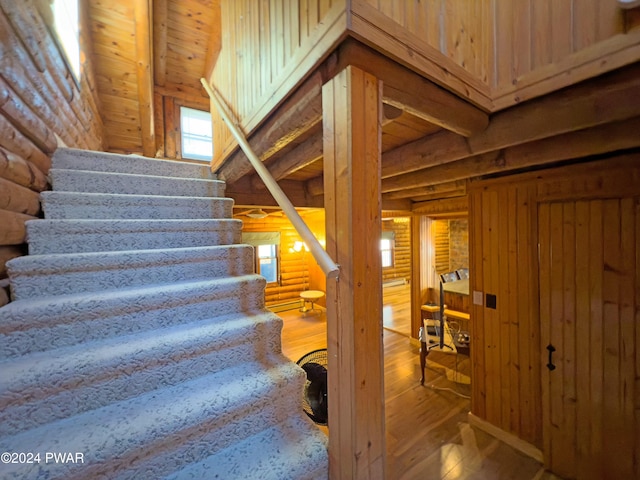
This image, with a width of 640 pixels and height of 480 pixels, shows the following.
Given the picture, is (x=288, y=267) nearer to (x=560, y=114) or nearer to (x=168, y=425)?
(x=168, y=425)

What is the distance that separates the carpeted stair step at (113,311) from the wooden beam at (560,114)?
5.48 feet

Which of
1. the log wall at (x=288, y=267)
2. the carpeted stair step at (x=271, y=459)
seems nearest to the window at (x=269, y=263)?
the log wall at (x=288, y=267)

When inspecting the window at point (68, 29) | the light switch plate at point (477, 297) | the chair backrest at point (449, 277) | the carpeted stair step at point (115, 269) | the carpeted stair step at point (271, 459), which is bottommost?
the chair backrest at point (449, 277)

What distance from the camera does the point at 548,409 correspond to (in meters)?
2.13

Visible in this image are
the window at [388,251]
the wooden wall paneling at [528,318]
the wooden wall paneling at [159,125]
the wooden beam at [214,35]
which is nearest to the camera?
the wooden wall paneling at [528,318]

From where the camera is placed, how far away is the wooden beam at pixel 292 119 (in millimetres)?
1047

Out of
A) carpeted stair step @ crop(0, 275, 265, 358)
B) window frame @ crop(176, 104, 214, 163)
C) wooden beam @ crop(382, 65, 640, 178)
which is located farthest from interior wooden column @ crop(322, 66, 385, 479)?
window frame @ crop(176, 104, 214, 163)

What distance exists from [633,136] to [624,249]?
0.90m

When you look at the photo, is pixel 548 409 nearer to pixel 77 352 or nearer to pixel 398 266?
pixel 77 352

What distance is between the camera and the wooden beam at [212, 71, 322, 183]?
41.2 inches

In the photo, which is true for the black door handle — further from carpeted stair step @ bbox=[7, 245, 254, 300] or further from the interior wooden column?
carpeted stair step @ bbox=[7, 245, 254, 300]

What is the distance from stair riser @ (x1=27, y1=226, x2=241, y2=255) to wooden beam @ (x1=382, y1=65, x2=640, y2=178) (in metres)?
1.77

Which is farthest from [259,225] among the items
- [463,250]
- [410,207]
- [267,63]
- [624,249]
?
[463,250]

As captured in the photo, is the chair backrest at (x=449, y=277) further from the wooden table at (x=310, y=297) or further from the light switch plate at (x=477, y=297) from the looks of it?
the wooden table at (x=310, y=297)
